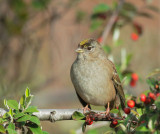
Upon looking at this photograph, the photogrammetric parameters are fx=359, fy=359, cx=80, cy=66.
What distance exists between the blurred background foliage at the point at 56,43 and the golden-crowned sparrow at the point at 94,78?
0.15 metres

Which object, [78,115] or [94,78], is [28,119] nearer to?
[78,115]

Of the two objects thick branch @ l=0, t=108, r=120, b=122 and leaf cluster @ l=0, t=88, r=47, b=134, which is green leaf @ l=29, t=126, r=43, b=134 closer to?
leaf cluster @ l=0, t=88, r=47, b=134

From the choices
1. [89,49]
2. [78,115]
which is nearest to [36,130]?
[78,115]

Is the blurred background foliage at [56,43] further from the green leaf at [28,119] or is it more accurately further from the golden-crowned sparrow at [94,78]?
the green leaf at [28,119]

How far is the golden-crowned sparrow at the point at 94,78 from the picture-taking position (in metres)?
4.03

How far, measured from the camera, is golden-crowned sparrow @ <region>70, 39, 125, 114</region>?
159 inches

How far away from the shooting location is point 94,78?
4.03 m

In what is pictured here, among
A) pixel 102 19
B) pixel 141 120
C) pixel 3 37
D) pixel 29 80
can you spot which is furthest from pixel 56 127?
pixel 141 120

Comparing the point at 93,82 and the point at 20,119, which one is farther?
the point at 93,82

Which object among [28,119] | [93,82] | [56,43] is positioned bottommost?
[28,119]

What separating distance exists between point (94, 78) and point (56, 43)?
2617 mm

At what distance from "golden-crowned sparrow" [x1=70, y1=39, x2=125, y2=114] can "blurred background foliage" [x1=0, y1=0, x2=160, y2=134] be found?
0.15m

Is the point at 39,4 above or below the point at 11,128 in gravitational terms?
above

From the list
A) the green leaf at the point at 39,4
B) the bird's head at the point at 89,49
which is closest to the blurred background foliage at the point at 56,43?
the green leaf at the point at 39,4
